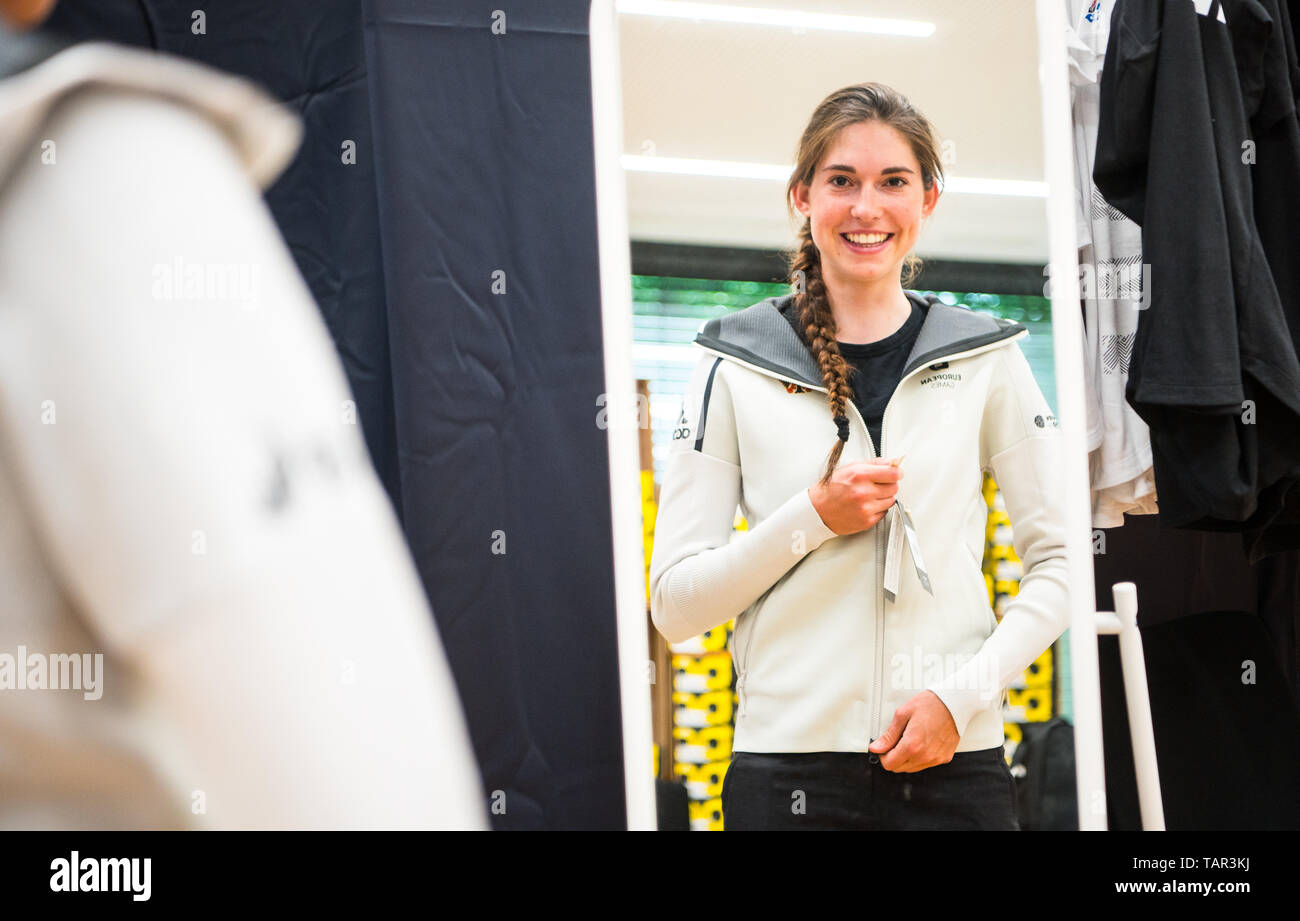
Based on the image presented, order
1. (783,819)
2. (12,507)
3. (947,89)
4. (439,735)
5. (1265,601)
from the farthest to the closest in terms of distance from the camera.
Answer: (1265,601) → (947,89) → (783,819) → (439,735) → (12,507)

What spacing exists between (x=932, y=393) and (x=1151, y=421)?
0.90 feet

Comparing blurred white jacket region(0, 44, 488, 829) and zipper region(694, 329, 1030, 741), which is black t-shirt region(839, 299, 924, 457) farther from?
blurred white jacket region(0, 44, 488, 829)

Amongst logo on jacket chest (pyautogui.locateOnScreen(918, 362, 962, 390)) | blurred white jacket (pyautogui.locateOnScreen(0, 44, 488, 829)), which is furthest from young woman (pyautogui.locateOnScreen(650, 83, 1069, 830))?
blurred white jacket (pyautogui.locateOnScreen(0, 44, 488, 829))

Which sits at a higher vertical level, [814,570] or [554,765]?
[814,570]

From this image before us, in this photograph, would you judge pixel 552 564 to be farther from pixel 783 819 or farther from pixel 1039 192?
pixel 1039 192

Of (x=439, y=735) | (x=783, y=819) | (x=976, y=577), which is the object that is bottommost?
(x=783, y=819)

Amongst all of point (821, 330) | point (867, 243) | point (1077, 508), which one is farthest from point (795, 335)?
point (1077, 508)

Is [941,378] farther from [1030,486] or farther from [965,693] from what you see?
[965,693]

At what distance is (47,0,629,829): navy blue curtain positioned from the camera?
4.78 ft

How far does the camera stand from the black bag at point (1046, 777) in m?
1.34

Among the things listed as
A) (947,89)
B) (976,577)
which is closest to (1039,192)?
(947,89)

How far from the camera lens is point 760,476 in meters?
1.34

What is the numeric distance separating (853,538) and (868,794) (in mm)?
295

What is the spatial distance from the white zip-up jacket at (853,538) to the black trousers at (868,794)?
24 mm
